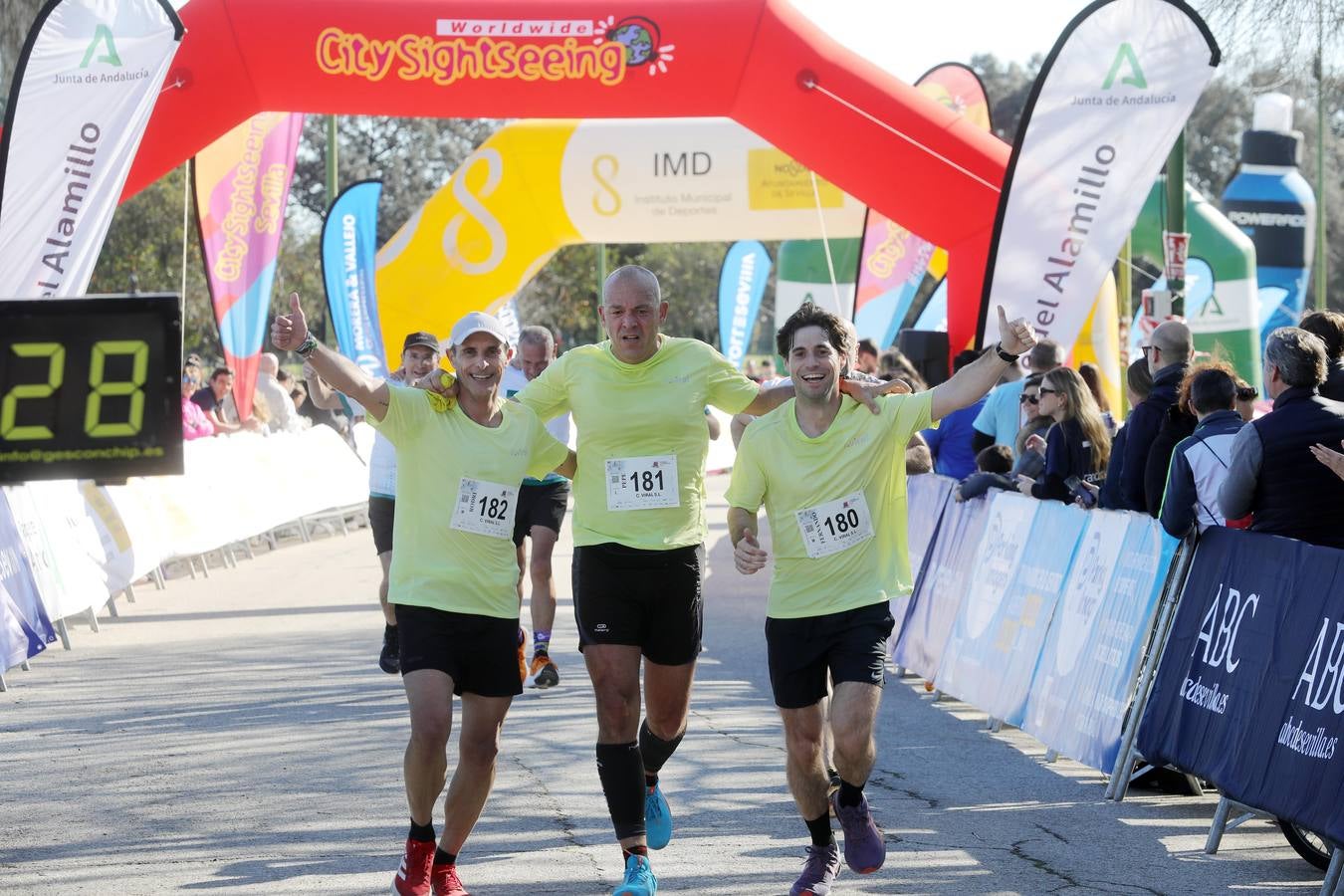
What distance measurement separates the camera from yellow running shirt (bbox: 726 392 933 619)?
5.98 m

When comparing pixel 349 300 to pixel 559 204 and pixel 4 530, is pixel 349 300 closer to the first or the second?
pixel 559 204

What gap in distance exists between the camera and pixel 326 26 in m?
14.0

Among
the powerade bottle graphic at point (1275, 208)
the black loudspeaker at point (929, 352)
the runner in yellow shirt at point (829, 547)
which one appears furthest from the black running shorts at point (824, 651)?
the powerade bottle graphic at point (1275, 208)

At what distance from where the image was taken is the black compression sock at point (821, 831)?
593 cm

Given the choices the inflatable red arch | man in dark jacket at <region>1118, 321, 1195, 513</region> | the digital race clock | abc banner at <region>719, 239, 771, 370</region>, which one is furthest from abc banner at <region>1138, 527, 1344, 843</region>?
abc banner at <region>719, 239, 771, 370</region>

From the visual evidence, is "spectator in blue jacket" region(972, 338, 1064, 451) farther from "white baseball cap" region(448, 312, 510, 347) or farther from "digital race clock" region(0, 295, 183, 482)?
"digital race clock" region(0, 295, 183, 482)

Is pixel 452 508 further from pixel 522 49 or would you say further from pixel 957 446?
pixel 522 49

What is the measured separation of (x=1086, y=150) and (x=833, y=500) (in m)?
7.08

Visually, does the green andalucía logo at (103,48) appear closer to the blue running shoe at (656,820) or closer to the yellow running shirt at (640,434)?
the yellow running shirt at (640,434)

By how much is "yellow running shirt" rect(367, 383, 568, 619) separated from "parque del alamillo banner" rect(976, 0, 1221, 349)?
22.7 ft

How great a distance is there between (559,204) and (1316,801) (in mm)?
18600

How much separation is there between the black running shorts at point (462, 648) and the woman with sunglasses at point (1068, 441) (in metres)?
4.04

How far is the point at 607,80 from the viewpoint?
14.1m

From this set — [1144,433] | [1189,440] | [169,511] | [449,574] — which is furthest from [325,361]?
[169,511]
